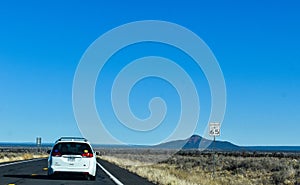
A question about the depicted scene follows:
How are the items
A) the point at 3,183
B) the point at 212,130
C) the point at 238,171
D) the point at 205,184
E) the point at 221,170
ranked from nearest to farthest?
the point at 3,183
the point at 205,184
the point at 212,130
the point at 238,171
the point at 221,170

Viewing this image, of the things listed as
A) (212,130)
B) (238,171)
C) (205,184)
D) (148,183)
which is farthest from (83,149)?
(238,171)

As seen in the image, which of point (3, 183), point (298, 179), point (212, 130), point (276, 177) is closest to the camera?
point (3, 183)

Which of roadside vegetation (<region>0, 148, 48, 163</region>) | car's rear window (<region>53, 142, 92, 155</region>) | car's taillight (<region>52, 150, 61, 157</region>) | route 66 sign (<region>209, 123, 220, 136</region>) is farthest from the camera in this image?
roadside vegetation (<region>0, 148, 48, 163</region>)

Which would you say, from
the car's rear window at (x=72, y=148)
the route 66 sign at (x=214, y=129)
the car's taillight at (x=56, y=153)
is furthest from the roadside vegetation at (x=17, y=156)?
the car's taillight at (x=56, y=153)

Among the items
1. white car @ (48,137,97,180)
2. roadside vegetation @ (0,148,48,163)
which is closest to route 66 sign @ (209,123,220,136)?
white car @ (48,137,97,180)

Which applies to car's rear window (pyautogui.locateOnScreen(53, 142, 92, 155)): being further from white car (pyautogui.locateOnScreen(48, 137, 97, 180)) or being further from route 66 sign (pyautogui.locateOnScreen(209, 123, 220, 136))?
route 66 sign (pyautogui.locateOnScreen(209, 123, 220, 136))

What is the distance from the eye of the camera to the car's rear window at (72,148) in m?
22.4

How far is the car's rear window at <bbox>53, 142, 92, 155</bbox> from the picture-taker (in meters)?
22.4

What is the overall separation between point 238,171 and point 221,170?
318cm

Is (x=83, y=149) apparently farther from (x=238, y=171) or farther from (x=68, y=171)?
(x=238, y=171)

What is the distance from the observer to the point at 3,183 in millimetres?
20062

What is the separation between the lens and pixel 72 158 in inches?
880

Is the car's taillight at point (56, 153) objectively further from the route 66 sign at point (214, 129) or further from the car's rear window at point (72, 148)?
the route 66 sign at point (214, 129)

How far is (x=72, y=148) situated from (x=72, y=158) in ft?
1.82
